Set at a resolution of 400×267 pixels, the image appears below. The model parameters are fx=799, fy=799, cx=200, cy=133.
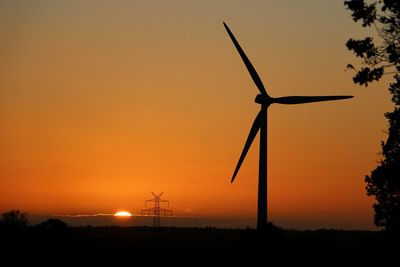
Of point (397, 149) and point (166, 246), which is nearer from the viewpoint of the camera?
point (397, 149)

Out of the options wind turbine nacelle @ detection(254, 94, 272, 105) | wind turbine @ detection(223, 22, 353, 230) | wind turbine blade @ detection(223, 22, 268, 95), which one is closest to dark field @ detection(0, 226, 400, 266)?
wind turbine @ detection(223, 22, 353, 230)

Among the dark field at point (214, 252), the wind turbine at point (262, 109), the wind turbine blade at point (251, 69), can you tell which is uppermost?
the wind turbine blade at point (251, 69)

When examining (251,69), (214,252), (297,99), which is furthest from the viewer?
(251,69)

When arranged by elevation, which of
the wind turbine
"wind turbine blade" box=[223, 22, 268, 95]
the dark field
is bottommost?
the dark field

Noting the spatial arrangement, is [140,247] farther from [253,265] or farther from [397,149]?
[397,149]

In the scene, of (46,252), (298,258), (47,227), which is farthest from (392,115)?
(47,227)

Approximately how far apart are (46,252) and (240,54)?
24.9 metres

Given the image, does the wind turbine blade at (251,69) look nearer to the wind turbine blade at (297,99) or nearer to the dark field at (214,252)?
the wind turbine blade at (297,99)

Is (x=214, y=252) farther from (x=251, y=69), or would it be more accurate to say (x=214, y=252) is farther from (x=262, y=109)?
(x=251, y=69)

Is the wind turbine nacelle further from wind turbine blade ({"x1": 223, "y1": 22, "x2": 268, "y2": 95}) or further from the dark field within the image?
the dark field

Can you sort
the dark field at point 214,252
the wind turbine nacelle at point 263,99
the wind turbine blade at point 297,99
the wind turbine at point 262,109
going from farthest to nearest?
the wind turbine nacelle at point 263,99 < the wind turbine blade at point 297,99 < the wind turbine at point 262,109 < the dark field at point 214,252

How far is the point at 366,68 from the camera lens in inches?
2304

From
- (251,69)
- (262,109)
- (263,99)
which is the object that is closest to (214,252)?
(262,109)

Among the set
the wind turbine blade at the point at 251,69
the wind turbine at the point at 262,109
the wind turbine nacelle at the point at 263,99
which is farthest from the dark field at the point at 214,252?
the wind turbine blade at the point at 251,69
